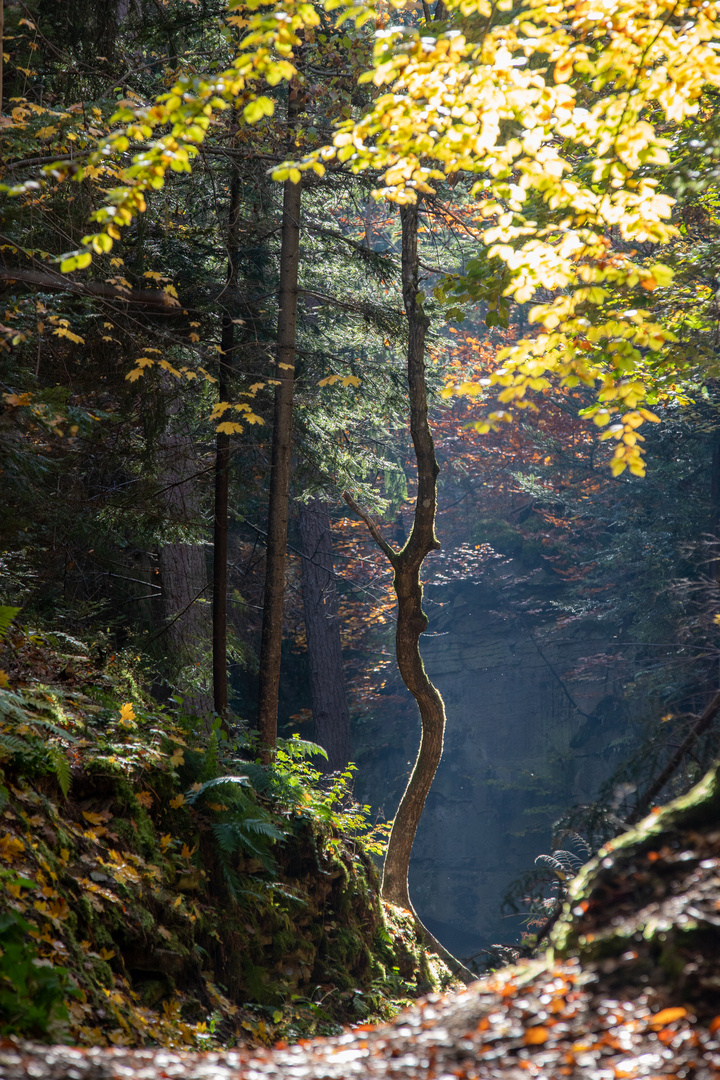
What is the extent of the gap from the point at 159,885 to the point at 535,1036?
10.1 feet

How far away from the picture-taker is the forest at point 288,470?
2.68m

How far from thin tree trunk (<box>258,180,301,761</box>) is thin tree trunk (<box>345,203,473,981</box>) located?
33.3 inches

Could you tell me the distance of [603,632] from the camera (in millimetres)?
21734

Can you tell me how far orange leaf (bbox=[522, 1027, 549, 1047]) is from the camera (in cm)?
224

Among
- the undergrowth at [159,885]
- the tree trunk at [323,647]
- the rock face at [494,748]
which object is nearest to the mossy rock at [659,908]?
the undergrowth at [159,885]

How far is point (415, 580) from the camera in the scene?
8891 mm

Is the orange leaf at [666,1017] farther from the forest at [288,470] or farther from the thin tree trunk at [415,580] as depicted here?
the thin tree trunk at [415,580]

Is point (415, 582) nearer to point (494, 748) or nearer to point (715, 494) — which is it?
point (715, 494)

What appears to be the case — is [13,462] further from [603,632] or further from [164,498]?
[603,632]

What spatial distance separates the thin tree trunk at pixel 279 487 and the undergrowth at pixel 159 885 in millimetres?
736

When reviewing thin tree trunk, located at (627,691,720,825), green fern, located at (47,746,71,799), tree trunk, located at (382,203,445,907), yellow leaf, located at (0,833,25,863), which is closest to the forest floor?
yellow leaf, located at (0,833,25,863)

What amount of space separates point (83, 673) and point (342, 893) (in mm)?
3253

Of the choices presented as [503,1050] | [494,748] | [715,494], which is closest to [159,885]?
[503,1050]

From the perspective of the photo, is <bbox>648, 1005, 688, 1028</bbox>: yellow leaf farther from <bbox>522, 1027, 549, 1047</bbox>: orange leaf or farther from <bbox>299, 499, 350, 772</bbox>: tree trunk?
<bbox>299, 499, 350, 772</bbox>: tree trunk
